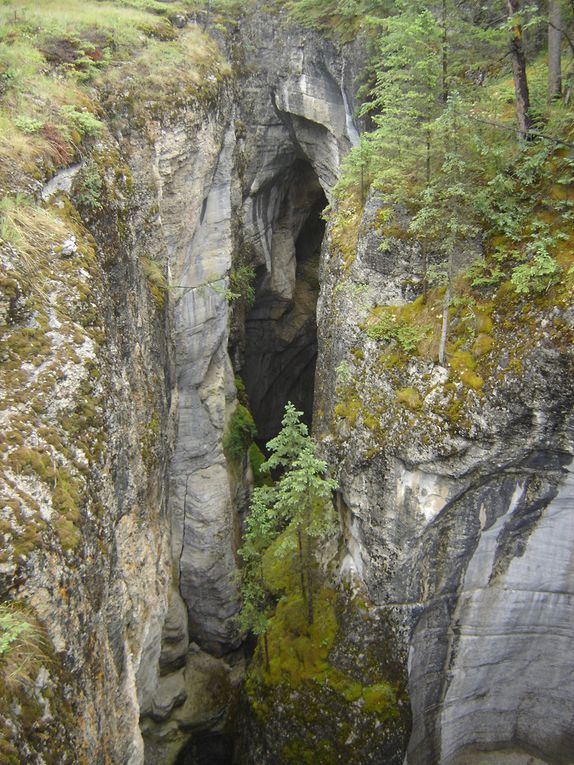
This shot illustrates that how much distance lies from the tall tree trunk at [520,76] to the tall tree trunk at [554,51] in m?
0.54

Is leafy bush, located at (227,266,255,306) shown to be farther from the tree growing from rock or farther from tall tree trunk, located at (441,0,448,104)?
tall tree trunk, located at (441,0,448,104)

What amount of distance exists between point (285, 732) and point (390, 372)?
970 cm

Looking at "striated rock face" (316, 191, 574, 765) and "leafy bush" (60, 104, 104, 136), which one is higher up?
"leafy bush" (60, 104, 104, 136)

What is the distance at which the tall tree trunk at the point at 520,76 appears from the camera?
1106 cm

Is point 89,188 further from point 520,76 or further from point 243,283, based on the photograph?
point 243,283

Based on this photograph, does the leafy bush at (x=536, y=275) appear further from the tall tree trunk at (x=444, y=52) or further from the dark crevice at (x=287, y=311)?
the dark crevice at (x=287, y=311)

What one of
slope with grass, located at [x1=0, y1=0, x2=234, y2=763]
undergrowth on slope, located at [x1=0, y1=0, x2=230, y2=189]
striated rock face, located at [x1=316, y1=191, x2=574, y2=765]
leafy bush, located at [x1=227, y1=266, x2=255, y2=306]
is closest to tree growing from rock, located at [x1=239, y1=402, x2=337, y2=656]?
striated rock face, located at [x1=316, y1=191, x2=574, y2=765]

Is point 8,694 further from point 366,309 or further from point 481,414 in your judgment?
point 366,309

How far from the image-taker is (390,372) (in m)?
13.1

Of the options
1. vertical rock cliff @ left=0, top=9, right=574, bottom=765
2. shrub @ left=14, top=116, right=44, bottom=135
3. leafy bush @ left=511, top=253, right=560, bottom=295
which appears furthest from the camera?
leafy bush @ left=511, top=253, right=560, bottom=295

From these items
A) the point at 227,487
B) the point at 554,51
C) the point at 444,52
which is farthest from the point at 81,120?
the point at 227,487

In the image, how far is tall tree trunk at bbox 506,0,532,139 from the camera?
11.1 metres

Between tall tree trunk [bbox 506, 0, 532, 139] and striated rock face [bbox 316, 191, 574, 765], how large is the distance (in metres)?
3.61

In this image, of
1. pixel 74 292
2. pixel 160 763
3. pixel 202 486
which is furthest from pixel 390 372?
pixel 160 763
